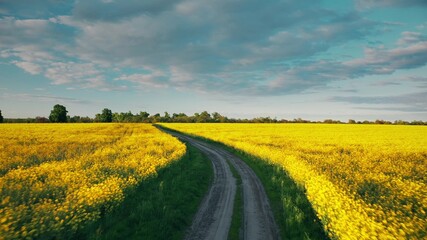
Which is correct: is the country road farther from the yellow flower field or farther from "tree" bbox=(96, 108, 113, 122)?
"tree" bbox=(96, 108, 113, 122)

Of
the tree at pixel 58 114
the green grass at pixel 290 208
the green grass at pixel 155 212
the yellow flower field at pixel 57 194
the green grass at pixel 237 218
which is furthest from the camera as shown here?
the tree at pixel 58 114

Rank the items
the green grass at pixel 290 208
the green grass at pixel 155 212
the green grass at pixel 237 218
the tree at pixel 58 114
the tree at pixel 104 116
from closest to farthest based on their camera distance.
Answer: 1. the green grass at pixel 155 212
2. the green grass at pixel 237 218
3. the green grass at pixel 290 208
4. the tree at pixel 58 114
5. the tree at pixel 104 116

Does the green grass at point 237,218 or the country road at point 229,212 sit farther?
the country road at point 229,212

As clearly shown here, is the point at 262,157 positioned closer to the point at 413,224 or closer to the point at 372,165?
the point at 372,165

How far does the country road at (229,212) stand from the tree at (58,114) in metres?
137

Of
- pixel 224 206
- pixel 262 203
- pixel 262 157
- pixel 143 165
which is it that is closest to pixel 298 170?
pixel 262 203

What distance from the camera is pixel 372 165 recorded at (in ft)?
63.5

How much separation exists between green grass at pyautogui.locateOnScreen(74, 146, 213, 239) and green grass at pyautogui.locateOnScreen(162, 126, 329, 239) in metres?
4.01

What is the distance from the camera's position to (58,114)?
136375mm

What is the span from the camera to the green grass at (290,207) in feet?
Answer: 37.3

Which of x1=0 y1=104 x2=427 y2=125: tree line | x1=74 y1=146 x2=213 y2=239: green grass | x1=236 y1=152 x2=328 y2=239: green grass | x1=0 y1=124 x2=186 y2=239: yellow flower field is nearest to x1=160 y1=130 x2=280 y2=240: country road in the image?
x1=236 y1=152 x2=328 y2=239: green grass

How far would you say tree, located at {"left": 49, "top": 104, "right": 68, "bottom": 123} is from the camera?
136 metres

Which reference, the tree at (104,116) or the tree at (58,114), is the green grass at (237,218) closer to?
the tree at (58,114)

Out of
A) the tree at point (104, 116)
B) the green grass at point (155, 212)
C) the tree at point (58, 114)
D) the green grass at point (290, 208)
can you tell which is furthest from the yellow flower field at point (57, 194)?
the tree at point (104, 116)
